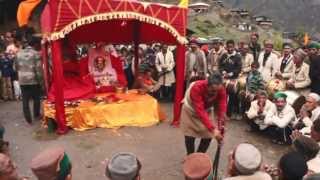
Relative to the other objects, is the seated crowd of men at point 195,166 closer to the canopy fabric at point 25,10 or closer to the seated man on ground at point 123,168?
the seated man on ground at point 123,168

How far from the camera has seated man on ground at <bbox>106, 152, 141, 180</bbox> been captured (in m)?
3.27

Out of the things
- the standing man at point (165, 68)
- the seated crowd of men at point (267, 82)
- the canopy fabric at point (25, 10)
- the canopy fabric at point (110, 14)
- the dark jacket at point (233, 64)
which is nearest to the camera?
the canopy fabric at point (110, 14)

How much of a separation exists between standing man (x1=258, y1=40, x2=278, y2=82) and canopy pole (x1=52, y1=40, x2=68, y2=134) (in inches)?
181

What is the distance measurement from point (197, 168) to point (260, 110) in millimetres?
5587

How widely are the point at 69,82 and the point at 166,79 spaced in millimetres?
2988

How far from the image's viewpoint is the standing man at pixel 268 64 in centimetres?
1046

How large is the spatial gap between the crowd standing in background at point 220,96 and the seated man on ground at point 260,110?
0.06 feet

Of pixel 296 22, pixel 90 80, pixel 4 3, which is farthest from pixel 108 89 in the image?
pixel 296 22

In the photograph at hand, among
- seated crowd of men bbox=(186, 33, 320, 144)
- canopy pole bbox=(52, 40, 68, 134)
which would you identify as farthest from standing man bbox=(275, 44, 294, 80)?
canopy pole bbox=(52, 40, 68, 134)

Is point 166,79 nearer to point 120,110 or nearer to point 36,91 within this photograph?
point 120,110

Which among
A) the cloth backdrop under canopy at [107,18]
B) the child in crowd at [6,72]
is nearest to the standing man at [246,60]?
the cloth backdrop under canopy at [107,18]

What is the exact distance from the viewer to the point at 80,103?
9438 millimetres

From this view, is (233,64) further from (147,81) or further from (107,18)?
(107,18)

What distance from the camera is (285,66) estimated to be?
10266 mm
